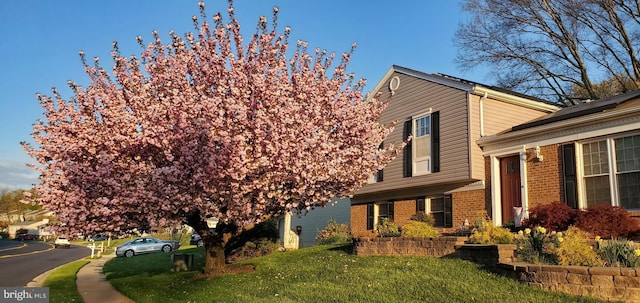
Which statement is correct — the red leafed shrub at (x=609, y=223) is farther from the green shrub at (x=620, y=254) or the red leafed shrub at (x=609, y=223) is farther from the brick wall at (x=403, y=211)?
the brick wall at (x=403, y=211)

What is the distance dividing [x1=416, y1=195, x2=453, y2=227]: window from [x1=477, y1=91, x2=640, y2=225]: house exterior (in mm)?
1885

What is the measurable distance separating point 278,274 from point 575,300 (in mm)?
6791

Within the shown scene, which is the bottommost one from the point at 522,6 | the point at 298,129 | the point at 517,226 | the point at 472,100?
the point at 517,226

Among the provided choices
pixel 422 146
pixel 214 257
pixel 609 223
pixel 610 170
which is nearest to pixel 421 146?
pixel 422 146

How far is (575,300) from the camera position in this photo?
7652mm

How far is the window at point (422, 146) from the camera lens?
17656 millimetres

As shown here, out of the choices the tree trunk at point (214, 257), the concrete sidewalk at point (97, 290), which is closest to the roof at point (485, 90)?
the tree trunk at point (214, 257)

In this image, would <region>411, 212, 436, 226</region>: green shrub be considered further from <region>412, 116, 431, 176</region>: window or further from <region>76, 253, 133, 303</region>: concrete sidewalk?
<region>76, 253, 133, 303</region>: concrete sidewalk

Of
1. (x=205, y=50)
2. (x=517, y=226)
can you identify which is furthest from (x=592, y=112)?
(x=205, y=50)

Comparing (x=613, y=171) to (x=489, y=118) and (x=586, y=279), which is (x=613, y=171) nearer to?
(x=489, y=118)

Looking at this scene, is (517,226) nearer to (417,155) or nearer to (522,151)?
(522,151)

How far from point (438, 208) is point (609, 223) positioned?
7.36 metres

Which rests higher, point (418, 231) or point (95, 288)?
point (418, 231)

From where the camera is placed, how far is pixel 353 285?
959cm
